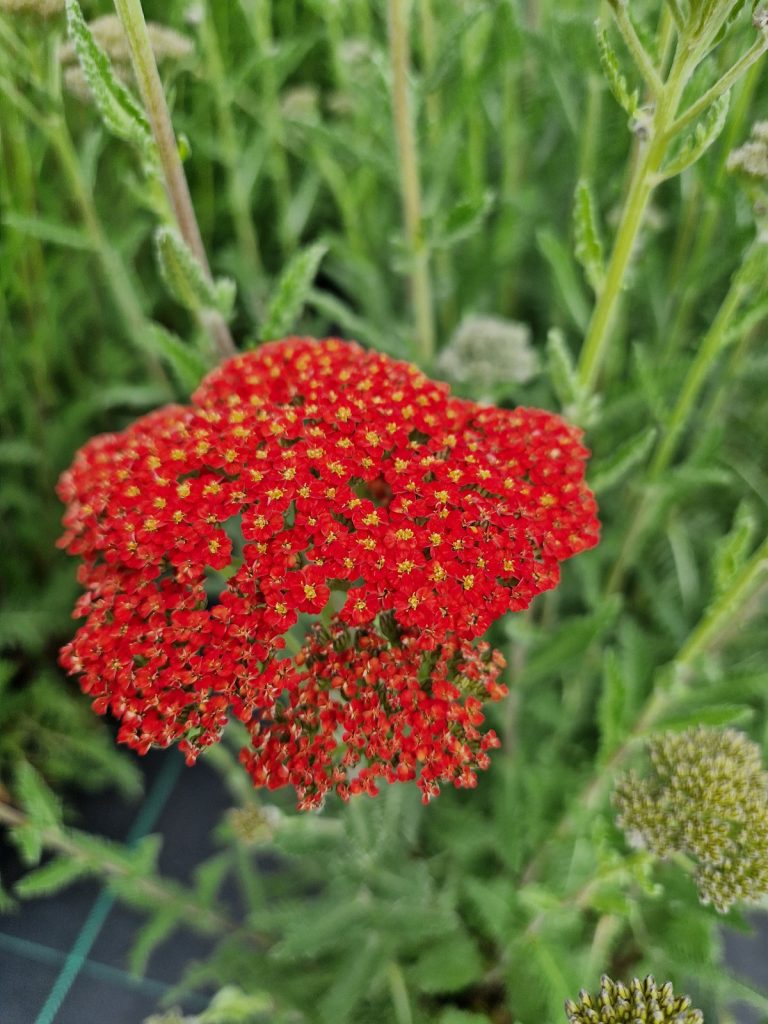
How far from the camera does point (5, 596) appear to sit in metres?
1.71

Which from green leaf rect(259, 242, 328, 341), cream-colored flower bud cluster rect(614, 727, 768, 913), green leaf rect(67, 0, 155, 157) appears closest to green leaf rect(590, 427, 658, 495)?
cream-colored flower bud cluster rect(614, 727, 768, 913)

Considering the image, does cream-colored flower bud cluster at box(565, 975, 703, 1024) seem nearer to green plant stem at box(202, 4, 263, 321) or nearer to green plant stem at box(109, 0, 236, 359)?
green plant stem at box(109, 0, 236, 359)

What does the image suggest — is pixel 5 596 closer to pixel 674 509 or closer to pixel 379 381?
pixel 379 381

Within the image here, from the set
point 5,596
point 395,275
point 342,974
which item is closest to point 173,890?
point 342,974

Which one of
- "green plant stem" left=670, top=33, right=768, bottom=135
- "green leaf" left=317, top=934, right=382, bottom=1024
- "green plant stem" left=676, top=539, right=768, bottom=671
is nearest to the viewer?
"green plant stem" left=670, top=33, right=768, bottom=135

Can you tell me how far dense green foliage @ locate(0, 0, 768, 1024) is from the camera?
102cm

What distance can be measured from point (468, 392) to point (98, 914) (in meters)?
1.25

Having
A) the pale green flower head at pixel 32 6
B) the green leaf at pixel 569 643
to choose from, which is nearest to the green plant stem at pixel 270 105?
the pale green flower head at pixel 32 6

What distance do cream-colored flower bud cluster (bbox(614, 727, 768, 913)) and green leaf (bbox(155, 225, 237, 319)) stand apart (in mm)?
740

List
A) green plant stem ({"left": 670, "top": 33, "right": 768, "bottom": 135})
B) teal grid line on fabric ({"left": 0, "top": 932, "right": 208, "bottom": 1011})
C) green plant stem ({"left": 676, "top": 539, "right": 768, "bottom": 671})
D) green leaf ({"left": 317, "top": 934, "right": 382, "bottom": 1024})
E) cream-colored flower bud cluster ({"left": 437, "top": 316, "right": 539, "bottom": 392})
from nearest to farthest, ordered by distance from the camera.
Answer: green plant stem ({"left": 670, "top": 33, "right": 768, "bottom": 135}) < green plant stem ({"left": 676, "top": 539, "right": 768, "bottom": 671}) < green leaf ({"left": 317, "top": 934, "right": 382, "bottom": 1024}) < cream-colored flower bud cluster ({"left": 437, "top": 316, "right": 539, "bottom": 392}) < teal grid line on fabric ({"left": 0, "top": 932, "right": 208, "bottom": 1011})

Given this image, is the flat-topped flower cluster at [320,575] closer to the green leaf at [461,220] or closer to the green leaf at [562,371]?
the green leaf at [562,371]

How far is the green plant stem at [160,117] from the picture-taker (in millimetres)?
737

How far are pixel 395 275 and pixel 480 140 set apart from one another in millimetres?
438

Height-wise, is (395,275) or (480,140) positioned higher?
(480,140)
